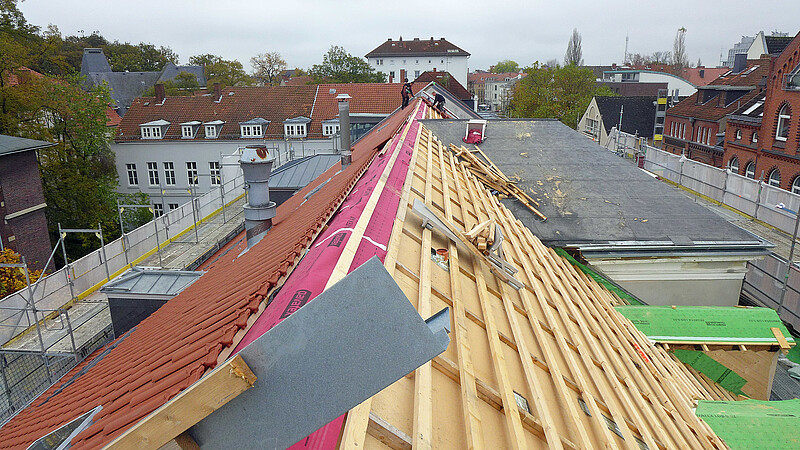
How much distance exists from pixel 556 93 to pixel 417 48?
48956mm

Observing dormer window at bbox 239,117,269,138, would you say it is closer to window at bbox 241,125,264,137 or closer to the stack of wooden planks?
window at bbox 241,125,264,137

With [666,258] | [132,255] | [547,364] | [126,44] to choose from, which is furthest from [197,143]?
[126,44]

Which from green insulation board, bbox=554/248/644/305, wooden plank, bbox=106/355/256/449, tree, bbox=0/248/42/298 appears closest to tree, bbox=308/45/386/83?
tree, bbox=0/248/42/298

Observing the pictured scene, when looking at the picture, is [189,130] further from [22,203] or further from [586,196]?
[586,196]

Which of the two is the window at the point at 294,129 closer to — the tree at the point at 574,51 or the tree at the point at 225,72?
the tree at the point at 225,72

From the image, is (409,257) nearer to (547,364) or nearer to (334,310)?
(547,364)

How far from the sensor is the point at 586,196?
11164 millimetres

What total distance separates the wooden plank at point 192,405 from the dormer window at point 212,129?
41202 mm

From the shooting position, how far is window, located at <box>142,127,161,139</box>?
1588 inches

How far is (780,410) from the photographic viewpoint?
6234mm

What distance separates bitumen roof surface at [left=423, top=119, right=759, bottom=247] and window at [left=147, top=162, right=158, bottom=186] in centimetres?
3411

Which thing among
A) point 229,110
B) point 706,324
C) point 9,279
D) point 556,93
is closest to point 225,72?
point 229,110

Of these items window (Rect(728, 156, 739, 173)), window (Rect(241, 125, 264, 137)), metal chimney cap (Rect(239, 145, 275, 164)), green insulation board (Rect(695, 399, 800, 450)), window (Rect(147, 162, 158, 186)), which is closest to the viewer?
green insulation board (Rect(695, 399, 800, 450))

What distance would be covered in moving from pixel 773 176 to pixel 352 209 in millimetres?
31462
